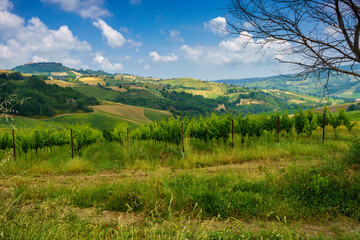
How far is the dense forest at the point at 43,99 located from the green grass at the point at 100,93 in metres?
22.6

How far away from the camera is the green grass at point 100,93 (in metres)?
172

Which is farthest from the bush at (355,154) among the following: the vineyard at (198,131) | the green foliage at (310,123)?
the green foliage at (310,123)

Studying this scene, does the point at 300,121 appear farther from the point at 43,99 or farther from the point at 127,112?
the point at 43,99

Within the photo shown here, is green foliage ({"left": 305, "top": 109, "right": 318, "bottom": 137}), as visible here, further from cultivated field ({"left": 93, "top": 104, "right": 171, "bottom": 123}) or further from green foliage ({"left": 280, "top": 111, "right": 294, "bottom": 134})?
cultivated field ({"left": 93, "top": 104, "right": 171, "bottom": 123})

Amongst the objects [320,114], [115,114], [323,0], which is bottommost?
[115,114]

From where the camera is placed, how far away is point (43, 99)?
386ft

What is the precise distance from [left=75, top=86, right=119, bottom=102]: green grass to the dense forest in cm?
2262

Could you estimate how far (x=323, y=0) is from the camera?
360 centimetres

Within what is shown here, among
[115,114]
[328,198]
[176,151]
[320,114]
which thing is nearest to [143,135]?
[176,151]

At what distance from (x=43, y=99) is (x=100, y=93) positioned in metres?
64.8

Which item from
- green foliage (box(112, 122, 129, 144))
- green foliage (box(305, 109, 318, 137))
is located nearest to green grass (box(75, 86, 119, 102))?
green foliage (box(112, 122, 129, 144))

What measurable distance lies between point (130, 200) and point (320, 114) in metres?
18.0

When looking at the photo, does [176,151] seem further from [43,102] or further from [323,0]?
[43,102]

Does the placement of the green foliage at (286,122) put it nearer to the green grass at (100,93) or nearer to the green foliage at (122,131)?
the green foliage at (122,131)
